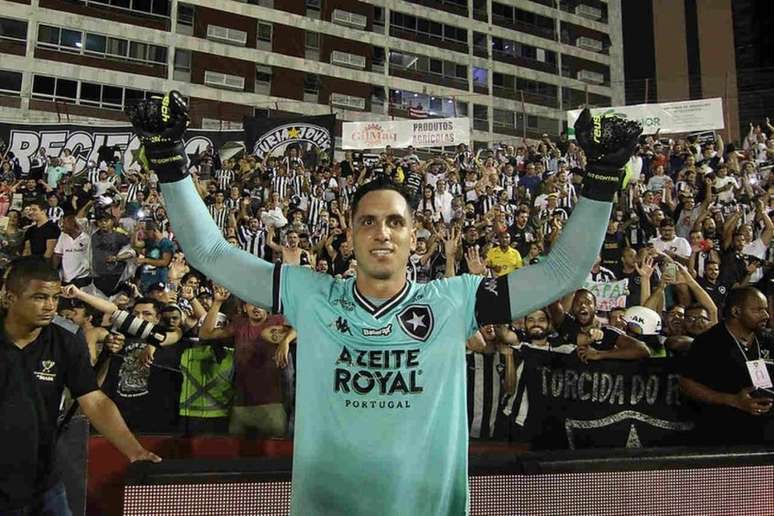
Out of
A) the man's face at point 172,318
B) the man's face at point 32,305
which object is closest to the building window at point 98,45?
the man's face at point 172,318

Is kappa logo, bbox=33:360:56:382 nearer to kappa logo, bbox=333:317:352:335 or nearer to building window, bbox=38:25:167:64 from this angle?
kappa logo, bbox=333:317:352:335

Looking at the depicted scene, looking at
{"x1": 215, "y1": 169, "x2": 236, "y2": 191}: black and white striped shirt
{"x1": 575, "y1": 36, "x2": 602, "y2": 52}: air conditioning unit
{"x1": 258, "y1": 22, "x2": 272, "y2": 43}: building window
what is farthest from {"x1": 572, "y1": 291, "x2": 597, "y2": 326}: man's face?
{"x1": 575, "y1": 36, "x2": 602, "y2": 52}: air conditioning unit

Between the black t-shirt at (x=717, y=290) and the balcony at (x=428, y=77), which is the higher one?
the balcony at (x=428, y=77)

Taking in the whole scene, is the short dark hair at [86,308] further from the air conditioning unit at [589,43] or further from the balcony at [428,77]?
the air conditioning unit at [589,43]

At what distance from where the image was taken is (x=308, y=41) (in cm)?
4253

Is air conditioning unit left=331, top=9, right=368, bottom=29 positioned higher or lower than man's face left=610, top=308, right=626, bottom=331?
higher

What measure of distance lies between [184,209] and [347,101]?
42.0m

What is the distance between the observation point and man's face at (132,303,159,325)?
7.41 meters

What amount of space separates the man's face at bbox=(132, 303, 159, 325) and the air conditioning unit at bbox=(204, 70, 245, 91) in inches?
1328

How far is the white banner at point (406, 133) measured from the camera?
20391mm

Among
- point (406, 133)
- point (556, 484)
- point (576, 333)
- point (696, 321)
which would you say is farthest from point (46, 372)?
point (406, 133)

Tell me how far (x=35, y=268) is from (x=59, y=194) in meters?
13.1

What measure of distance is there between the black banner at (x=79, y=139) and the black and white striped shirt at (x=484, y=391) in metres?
14.1

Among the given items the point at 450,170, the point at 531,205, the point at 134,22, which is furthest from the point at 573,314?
the point at 134,22
